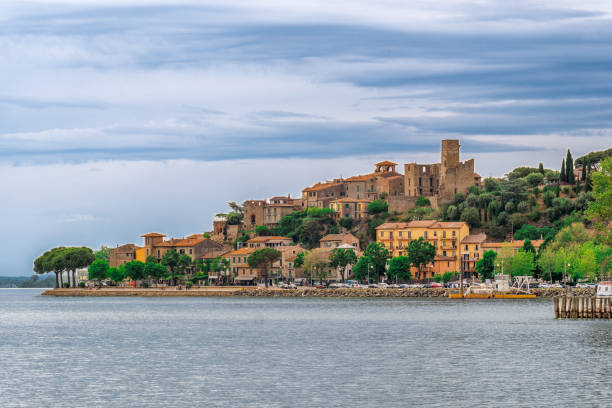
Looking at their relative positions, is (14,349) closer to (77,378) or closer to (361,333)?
(77,378)

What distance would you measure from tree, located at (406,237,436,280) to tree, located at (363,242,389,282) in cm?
350

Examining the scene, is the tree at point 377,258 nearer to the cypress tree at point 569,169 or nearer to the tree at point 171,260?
the tree at point 171,260

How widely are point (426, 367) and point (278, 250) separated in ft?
367

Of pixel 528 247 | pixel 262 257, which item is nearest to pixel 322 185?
pixel 262 257

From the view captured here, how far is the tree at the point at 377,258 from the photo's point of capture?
138 m

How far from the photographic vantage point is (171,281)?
16062 centimetres

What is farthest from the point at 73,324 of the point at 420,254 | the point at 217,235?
the point at 217,235

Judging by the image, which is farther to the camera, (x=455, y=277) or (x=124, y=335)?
(x=455, y=277)

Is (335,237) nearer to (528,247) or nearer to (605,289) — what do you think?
(528,247)

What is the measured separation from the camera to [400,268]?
443 ft

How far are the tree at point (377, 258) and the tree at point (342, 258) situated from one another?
3.72m

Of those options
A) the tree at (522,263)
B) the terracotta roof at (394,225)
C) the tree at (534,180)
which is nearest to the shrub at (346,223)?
the terracotta roof at (394,225)

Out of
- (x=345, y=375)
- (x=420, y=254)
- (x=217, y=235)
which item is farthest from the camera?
(x=217, y=235)

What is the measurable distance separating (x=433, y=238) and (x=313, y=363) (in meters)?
104
